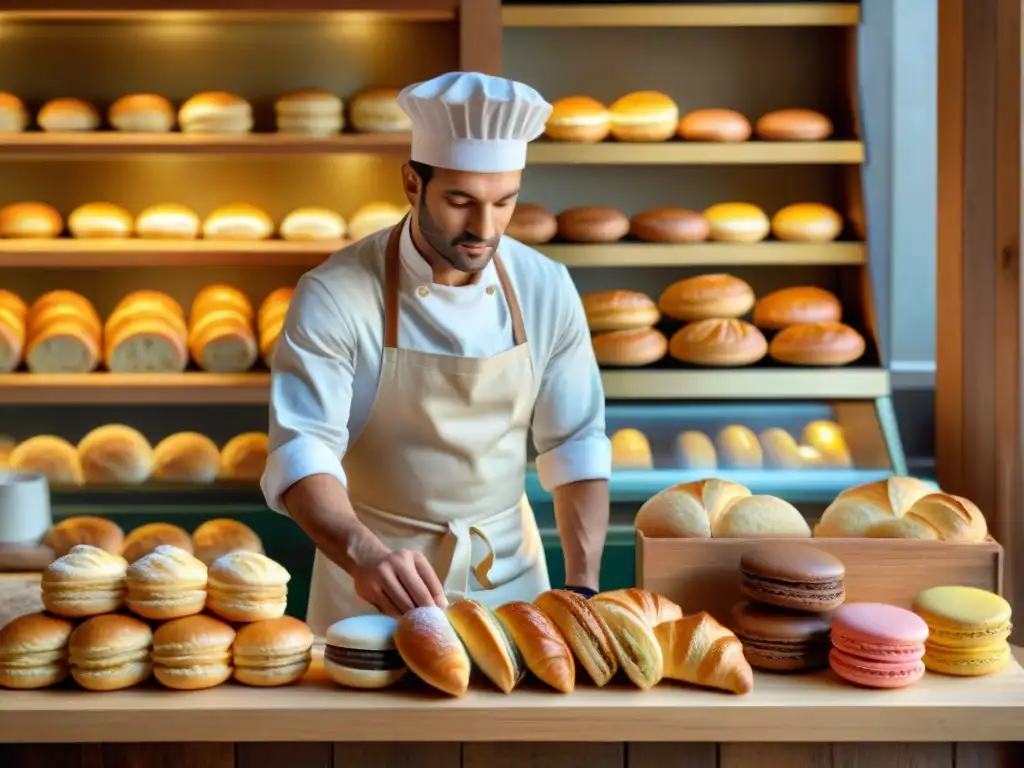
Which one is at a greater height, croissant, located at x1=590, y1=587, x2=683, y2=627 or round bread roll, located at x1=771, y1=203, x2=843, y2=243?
round bread roll, located at x1=771, y1=203, x2=843, y2=243

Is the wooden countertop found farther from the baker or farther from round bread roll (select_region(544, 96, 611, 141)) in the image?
round bread roll (select_region(544, 96, 611, 141))

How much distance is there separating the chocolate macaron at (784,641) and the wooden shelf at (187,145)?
196 cm

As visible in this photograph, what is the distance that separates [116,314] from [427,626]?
85.9 inches

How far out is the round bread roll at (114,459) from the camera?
314 cm

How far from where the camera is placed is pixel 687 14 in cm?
307

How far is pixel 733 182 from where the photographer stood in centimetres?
336

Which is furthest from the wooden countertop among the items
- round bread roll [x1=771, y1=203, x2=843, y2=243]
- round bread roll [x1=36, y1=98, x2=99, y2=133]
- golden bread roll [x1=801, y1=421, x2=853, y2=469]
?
round bread roll [x1=36, y1=98, x2=99, y2=133]

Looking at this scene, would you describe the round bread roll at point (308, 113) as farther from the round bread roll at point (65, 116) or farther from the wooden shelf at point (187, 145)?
the round bread roll at point (65, 116)

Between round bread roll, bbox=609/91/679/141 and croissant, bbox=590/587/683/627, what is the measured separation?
74.4 inches

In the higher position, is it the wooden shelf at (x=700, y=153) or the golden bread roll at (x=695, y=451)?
the wooden shelf at (x=700, y=153)

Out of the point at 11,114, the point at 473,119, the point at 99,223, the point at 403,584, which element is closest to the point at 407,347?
the point at 473,119

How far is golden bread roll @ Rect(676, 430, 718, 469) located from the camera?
2.98m

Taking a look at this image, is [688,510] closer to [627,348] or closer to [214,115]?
[627,348]

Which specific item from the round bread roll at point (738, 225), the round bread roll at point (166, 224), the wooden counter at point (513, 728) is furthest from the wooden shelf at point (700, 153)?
the wooden counter at point (513, 728)
